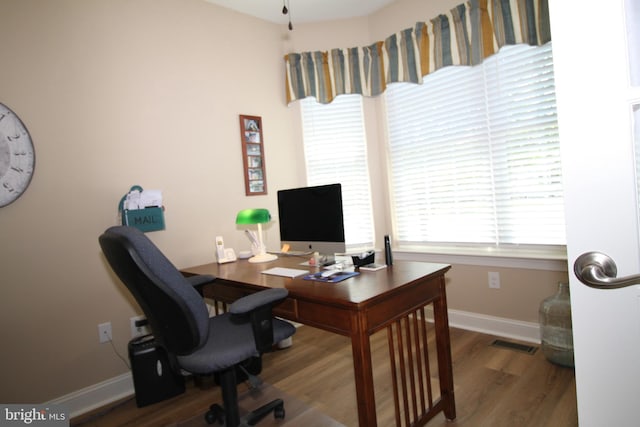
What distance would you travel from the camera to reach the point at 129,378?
226cm

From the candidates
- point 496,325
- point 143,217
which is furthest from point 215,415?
point 496,325

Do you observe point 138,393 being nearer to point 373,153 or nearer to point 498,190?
point 373,153

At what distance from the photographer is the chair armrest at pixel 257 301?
1.39 meters

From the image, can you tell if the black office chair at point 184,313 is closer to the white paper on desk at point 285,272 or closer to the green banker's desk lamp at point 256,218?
the white paper on desk at point 285,272

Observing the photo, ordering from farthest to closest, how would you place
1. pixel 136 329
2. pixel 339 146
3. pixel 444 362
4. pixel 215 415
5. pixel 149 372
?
pixel 339 146, pixel 136 329, pixel 149 372, pixel 215 415, pixel 444 362

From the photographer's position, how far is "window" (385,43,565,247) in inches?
91.0

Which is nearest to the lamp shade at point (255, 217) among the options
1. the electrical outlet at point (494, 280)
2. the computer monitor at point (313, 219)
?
the computer monitor at point (313, 219)

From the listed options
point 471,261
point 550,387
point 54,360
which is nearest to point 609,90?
point 550,387

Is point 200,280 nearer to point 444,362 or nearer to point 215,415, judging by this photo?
point 215,415

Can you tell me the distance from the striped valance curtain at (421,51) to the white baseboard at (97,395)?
248 cm

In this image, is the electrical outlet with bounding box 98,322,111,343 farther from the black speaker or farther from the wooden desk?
the wooden desk

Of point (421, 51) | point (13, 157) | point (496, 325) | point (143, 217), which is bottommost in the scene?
point (496, 325)

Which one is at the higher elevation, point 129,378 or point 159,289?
point 159,289

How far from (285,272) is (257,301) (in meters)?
0.50
